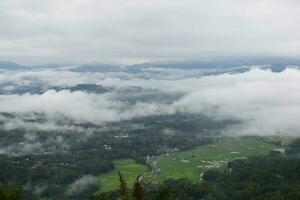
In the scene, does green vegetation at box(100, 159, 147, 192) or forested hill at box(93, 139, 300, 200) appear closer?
forested hill at box(93, 139, 300, 200)

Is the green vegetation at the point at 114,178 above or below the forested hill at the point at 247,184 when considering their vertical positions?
below

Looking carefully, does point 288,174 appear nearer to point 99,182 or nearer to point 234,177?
point 234,177

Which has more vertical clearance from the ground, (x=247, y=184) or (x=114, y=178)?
(x=247, y=184)

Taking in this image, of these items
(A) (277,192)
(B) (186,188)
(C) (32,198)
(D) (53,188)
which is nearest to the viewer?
(A) (277,192)

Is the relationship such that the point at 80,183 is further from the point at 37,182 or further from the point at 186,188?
the point at 186,188

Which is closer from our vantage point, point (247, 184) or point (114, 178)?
point (247, 184)

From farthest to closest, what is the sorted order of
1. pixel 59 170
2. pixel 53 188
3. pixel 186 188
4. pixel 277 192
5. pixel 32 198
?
pixel 59 170 < pixel 53 188 < pixel 32 198 < pixel 186 188 < pixel 277 192

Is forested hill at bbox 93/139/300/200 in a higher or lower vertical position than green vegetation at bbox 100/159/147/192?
higher

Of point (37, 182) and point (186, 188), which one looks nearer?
point (186, 188)

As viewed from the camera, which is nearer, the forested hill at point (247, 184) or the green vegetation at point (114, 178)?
the forested hill at point (247, 184)

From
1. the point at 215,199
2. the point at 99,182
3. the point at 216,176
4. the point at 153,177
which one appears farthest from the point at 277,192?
the point at 99,182
